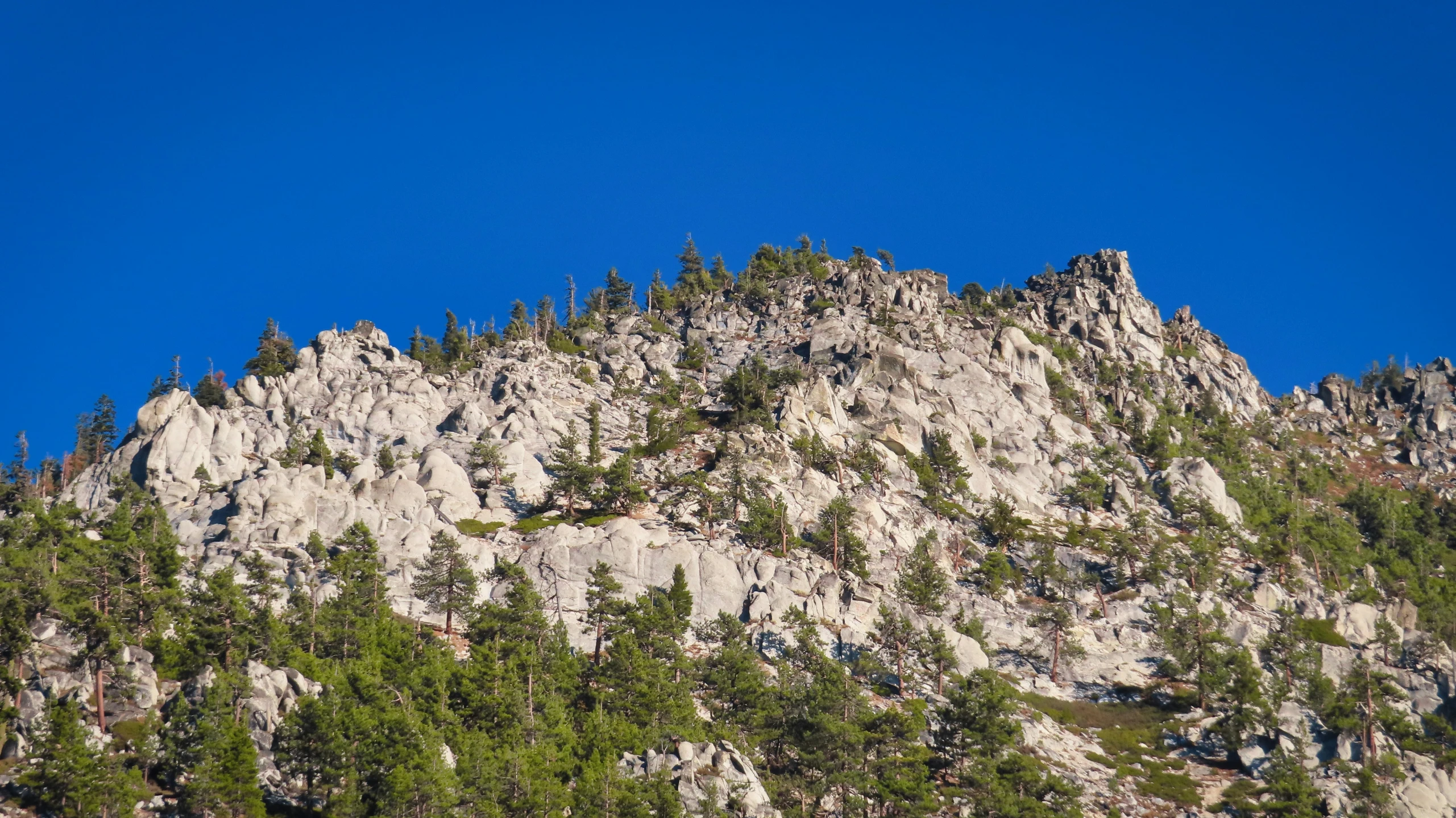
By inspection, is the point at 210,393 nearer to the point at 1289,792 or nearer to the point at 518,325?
the point at 518,325

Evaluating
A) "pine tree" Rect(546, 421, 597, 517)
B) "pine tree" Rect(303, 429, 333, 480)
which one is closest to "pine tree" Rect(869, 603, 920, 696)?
"pine tree" Rect(546, 421, 597, 517)

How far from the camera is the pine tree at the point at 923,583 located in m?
105

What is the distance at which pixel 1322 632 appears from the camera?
123750mm

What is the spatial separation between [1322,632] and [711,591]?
7510 centimetres

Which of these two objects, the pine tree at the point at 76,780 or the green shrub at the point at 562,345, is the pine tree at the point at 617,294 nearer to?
the green shrub at the point at 562,345

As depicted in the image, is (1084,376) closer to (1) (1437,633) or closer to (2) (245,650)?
(1) (1437,633)

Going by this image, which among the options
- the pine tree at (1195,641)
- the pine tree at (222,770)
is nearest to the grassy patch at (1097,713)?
the pine tree at (1195,641)

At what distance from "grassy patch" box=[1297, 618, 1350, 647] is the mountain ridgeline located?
0.48 m

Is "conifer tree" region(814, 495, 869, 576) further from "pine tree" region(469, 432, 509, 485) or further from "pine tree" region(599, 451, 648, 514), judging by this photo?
"pine tree" region(469, 432, 509, 485)

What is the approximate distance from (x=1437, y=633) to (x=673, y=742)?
106192mm

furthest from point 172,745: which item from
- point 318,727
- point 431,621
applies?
point 431,621

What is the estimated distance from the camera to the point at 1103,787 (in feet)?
281

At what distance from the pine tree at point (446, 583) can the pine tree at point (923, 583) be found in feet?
142

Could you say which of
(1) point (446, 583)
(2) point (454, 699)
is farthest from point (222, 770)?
(1) point (446, 583)
